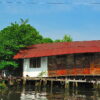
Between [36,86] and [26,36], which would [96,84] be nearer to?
[36,86]

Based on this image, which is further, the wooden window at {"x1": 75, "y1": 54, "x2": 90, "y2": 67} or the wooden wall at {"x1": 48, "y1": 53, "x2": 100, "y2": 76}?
the wooden window at {"x1": 75, "y1": 54, "x2": 90, "y2": 67}

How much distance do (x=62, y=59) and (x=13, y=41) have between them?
664 centimetres

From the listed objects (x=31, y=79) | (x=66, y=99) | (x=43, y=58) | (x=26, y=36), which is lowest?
(x=66, y=99)

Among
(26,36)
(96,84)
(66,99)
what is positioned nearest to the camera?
(66,99)

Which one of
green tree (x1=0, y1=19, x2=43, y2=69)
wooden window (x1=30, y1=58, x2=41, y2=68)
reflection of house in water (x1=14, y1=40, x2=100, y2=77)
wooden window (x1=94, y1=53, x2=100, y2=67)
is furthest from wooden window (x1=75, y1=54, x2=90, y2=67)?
green tree (x1=0, y1=19, x2=43, y2=69)

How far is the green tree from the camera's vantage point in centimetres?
4051

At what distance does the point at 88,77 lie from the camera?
123 feet

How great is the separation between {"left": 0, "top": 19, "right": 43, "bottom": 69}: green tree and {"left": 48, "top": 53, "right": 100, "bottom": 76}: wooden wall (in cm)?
434

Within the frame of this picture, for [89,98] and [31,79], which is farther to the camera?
[31,79]

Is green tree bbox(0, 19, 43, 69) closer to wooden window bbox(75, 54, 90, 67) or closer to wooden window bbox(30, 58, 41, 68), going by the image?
wooden window bbox(30, 58, 41, 68)

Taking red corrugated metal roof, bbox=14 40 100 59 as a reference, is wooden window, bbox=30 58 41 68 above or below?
below

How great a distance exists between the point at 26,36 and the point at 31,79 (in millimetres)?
5744

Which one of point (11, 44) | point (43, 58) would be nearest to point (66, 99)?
point (43, 58)

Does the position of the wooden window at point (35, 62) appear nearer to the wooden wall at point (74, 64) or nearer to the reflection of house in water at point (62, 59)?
the reflection of house in water at point (62, 59)
